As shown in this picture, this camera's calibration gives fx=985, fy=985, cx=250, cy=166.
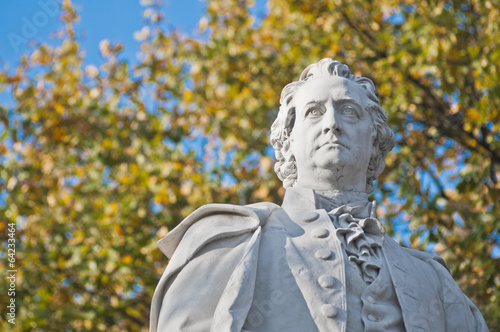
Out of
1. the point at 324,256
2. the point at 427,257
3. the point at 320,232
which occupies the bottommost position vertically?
the point at 427,257

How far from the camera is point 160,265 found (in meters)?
13.0

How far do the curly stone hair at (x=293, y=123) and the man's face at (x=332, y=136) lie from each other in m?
0.07

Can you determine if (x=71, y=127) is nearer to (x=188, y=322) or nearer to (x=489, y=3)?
(x=489, y=3)

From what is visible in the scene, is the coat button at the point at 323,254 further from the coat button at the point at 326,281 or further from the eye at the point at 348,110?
the eye at the point at 348,110

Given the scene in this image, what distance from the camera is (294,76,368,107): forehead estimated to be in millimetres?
5262

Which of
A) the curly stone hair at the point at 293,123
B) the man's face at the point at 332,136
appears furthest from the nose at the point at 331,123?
the curly stone hair at the point at 293,123

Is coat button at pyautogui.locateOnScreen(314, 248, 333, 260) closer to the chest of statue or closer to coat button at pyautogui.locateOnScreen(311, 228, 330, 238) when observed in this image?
the chest of statue

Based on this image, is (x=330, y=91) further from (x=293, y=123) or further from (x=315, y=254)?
(x=315, y=254)

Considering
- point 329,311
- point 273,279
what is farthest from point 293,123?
point 329,311

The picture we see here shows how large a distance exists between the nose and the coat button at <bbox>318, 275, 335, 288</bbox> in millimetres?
908

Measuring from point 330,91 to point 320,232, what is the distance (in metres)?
0.87

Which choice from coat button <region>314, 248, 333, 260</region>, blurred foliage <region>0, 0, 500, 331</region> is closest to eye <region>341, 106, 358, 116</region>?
coat button <region>314, 248, 333, 260</region>

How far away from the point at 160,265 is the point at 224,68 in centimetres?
300

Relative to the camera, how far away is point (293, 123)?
5441mm
